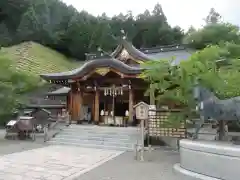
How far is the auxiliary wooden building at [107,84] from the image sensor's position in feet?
53.5

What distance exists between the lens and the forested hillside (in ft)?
142

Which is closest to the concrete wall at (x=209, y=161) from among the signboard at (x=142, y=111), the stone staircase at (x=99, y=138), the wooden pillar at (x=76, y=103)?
the signboard at (x=142, y=111)

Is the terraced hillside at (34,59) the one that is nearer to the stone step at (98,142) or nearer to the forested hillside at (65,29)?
the forested hillside at (65,29)

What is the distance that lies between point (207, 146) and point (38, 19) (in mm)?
41780

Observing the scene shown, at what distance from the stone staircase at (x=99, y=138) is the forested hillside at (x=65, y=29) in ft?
106

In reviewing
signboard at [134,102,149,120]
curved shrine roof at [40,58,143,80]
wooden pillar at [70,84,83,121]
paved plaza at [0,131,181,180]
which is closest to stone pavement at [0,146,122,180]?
paved plaza at [0,131,181,180]

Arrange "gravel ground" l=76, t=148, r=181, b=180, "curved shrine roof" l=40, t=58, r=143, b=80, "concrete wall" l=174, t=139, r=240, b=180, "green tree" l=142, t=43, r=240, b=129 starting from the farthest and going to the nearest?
"curved shrine roof" l=40, t=58, r=143, b=80 → "green tree" l=142, t=43, r=240, b=129 → "gravel ground" l=76, t=148, r=181, b=180 → "concrete wall" l=174, t=139, r=240, b=180

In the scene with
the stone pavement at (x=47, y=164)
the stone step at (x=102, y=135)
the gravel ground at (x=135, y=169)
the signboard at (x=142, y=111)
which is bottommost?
the gravel ground at (x=135, y=169)

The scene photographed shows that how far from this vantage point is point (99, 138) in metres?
13.1

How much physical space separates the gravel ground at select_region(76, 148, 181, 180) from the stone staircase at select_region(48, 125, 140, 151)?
221cm

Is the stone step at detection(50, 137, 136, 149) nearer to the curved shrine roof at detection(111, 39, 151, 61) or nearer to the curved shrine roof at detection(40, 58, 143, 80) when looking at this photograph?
the curved shrine roof at detection(40, 58, 143, 80)

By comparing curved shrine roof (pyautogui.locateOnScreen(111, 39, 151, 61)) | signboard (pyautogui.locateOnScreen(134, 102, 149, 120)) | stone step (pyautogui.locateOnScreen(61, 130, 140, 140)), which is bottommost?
stone step (pyautogui.locateOnScreen(61, 130, 140, 140))

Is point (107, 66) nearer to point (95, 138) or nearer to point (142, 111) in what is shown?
point (95, 138)

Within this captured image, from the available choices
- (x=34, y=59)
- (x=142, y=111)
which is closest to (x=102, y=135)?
(x=142, y=111)
